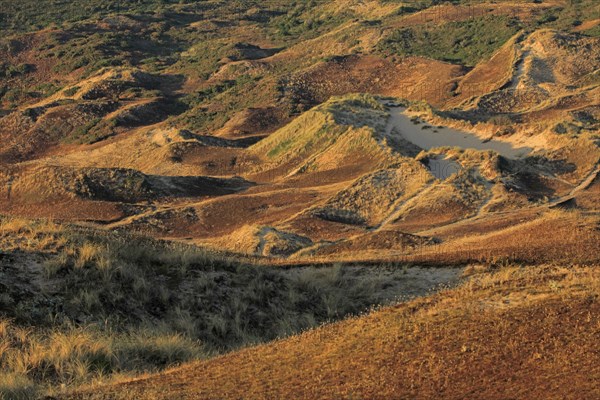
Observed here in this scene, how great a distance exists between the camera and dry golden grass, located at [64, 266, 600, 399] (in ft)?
24.3

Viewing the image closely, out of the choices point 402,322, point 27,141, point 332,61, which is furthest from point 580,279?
point 332,61

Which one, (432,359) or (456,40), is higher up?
(432,359)

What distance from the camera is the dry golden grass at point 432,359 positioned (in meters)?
7.42

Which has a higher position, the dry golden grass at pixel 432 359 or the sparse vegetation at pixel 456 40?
the dry golden grass at pixel 432 359

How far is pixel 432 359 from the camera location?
8.19 metres

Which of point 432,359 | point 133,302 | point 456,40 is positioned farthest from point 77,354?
point 456,40

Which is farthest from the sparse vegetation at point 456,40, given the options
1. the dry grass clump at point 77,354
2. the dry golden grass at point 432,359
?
the dry golden grass at point 432,359

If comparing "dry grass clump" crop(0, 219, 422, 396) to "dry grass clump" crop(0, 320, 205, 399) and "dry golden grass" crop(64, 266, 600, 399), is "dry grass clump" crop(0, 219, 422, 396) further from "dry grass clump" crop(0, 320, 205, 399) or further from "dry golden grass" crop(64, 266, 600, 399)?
"dry golden grass" crop(64, 266, 600, 399)

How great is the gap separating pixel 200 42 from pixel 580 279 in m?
111

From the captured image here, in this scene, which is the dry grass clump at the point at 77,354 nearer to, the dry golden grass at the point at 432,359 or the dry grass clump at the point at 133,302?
the dry grass clump at the point at 133,302

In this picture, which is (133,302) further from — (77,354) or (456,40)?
(456,40)

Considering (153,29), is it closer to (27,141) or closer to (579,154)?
(27,141)

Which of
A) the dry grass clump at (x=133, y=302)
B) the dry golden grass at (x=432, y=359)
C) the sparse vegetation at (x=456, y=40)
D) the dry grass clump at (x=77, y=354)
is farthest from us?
the sparse vegetation at (x=456, y=40)

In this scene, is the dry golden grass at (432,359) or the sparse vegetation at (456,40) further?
the sparse vegetation at (456,40)
